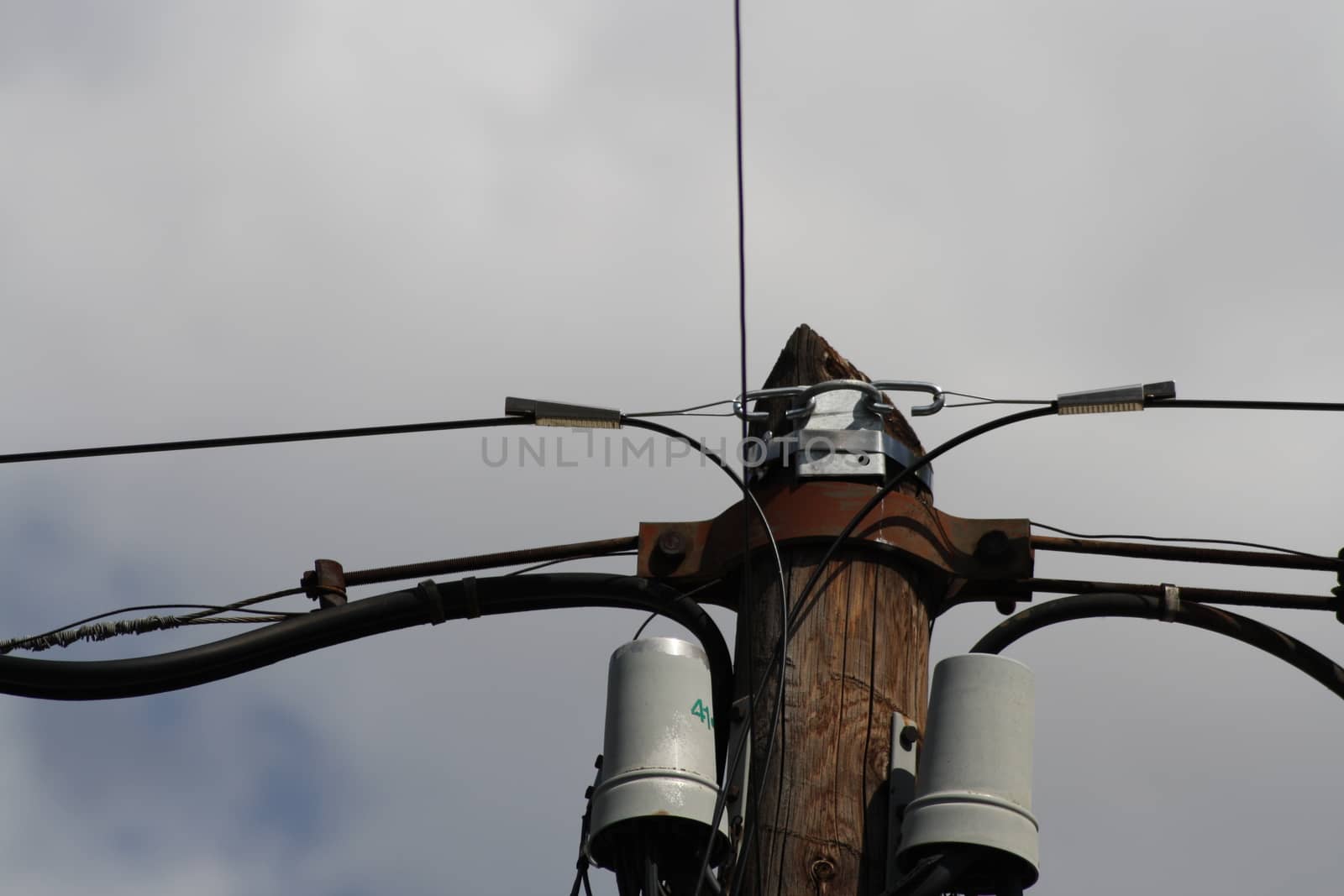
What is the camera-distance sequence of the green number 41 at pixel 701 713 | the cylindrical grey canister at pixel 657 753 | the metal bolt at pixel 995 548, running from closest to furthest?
the cylindrical grey canister at pixel 657 753 < the green number 41 at pixel 701 713 < the metal bolt at pixel 995 548

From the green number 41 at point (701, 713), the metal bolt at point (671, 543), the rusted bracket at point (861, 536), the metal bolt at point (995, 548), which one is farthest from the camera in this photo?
the metal bolt at point (671, 543)

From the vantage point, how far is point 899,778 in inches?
129

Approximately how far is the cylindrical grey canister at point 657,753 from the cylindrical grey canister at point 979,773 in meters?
0.42

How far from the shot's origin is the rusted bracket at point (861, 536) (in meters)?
3.60

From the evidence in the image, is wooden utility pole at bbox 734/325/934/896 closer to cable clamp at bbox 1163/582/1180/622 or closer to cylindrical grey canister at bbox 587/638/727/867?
cylindrical grey canister at bbox 587/638/727/867

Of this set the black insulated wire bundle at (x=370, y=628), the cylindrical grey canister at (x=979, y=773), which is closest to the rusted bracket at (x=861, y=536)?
the black insulated wire bundle at (x=370, y=628)

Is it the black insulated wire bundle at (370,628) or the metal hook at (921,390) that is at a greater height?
the metal hook at (921,390)

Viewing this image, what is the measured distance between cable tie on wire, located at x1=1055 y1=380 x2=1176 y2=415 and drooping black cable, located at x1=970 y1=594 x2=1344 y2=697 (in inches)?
17.8

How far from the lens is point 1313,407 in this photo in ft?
13.7

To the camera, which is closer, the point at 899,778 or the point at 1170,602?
the point at 899,778

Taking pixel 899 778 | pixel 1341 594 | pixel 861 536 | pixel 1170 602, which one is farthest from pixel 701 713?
pixel 1341 594

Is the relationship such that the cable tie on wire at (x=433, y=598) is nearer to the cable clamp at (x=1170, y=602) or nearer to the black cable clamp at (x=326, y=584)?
the black cable clamp at (x=326, y=584)

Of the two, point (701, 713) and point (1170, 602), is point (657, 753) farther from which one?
point (1170, 602)

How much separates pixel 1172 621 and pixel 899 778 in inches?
39.8
